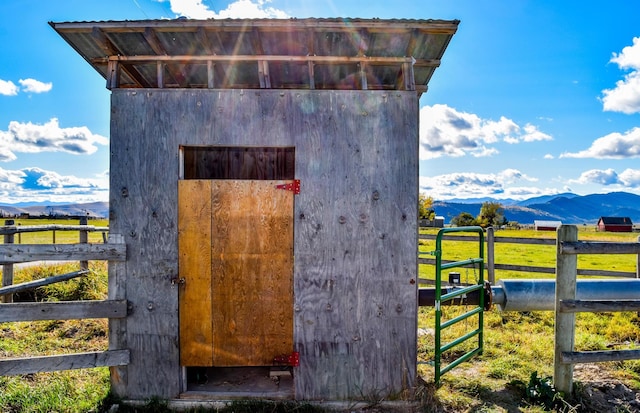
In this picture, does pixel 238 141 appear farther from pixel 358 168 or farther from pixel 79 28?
pixel 79 28

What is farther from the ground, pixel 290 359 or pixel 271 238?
pixel 271 238

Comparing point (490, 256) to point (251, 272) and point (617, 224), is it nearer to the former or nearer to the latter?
point (251, 272)

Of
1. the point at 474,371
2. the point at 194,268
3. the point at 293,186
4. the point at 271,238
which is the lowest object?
the point at 474,371

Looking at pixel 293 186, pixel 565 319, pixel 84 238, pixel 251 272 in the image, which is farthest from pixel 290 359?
pixel 84 238

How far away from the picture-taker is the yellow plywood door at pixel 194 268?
13.1ft

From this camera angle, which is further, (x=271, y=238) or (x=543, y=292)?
(x=543, y=292)

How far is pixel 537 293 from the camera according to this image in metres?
4.88

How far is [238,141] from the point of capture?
3.98 meters

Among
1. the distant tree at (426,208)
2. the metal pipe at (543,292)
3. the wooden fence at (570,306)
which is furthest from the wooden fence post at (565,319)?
the distant tree at (426,208)

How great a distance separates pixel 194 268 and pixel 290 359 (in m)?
1.44

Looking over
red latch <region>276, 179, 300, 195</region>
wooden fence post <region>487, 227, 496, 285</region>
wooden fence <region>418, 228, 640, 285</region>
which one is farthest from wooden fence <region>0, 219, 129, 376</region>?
wooden fence post <region>487, 227, 496, 285</region>

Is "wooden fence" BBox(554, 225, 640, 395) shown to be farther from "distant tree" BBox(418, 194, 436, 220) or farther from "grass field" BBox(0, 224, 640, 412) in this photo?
"distant tree" BBox(418, 194, 436, 220)

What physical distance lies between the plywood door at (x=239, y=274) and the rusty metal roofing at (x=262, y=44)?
4.28 feet

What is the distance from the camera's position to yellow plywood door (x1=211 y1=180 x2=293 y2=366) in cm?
399
